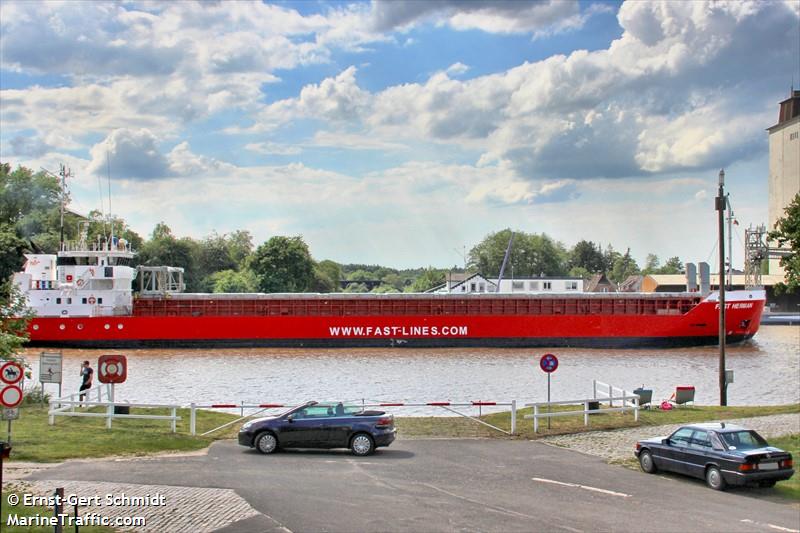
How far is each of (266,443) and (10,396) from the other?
5.50 m

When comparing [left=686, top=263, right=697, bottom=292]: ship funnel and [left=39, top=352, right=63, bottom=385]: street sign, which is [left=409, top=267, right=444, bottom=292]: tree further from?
[left=39, top=352, right=63, bottom=385]: street sign

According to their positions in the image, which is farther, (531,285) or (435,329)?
(531,285)

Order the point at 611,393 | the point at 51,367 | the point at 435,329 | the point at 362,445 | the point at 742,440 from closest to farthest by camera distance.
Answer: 1. the point at 742,440
2. the point at 362,445
3. the point at 51,367
4. the point at 611,393
5. the point at 435,329

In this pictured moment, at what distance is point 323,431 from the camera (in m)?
15.8

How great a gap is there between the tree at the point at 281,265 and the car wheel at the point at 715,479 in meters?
91.2

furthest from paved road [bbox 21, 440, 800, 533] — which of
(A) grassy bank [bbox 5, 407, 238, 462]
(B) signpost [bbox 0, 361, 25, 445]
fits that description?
(B) signpost [bbox 0, 361, 25, 445]

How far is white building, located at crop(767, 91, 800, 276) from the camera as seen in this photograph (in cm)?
10175

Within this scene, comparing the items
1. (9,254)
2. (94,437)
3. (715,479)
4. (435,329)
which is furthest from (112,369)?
(9,254)

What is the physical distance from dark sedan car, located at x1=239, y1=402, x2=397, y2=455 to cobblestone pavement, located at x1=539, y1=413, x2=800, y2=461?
4.35m

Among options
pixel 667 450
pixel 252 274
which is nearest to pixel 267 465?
pixel 667 450

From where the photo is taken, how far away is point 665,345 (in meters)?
52.1

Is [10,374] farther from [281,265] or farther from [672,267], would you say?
[672,267]

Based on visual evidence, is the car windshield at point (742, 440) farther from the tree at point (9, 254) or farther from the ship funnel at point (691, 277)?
the tree at point (9, 254)

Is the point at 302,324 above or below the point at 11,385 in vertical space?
below
